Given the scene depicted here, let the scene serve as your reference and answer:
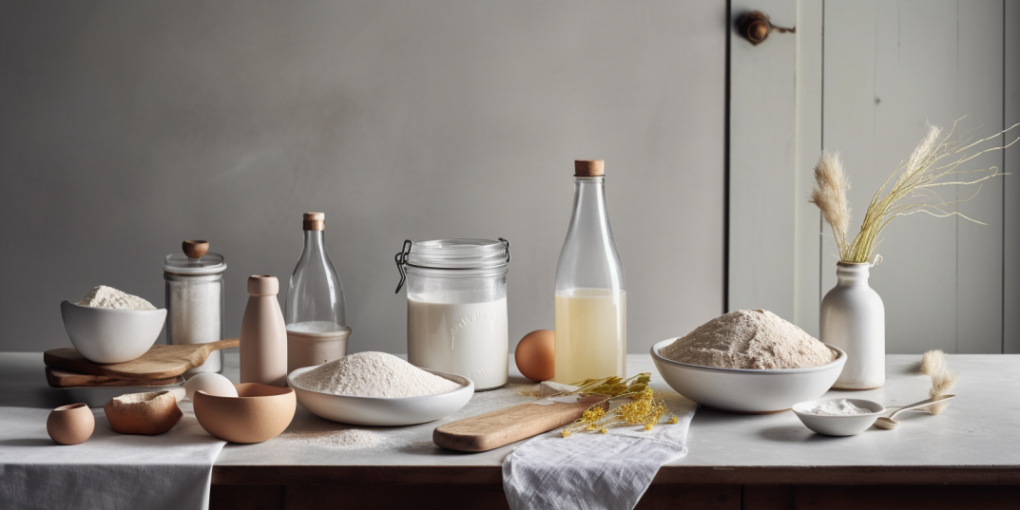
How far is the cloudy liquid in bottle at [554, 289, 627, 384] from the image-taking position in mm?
1165

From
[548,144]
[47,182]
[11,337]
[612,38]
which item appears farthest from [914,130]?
[11,337]

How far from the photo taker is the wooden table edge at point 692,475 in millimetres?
849

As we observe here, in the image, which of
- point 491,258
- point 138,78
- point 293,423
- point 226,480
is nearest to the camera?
point 226,480

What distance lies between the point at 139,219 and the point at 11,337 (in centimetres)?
47

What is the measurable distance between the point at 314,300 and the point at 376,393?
11.3 inches

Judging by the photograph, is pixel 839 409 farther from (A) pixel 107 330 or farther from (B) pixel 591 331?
(A) pixel 107 330

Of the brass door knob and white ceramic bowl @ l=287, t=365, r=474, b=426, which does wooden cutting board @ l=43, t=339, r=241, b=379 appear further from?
the brass door knob

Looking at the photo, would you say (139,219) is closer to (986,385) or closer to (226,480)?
(226,480)

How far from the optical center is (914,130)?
2010 mm

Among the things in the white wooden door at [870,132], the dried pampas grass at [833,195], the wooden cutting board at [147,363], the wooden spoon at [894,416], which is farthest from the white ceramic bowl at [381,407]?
Answer: the white wooden door at [870,132]

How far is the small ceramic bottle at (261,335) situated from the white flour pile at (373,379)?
0.26ft

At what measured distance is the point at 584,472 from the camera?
0.84 meters

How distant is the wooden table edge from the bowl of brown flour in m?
0.16

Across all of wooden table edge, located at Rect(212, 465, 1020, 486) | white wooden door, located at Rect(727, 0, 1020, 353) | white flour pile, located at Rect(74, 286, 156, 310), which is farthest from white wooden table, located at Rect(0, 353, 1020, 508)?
white wooden door, located at Rect(727, 0, 1020, 353)
